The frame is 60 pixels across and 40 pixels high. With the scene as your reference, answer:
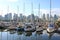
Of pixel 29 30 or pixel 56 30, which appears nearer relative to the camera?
pixel 56 30

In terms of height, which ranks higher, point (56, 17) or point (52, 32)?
point (56, 17)

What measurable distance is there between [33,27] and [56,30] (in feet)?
18.9

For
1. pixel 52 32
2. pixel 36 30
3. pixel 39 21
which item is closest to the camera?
pixel 52 32

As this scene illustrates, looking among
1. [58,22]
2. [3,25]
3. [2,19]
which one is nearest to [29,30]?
[58,22]

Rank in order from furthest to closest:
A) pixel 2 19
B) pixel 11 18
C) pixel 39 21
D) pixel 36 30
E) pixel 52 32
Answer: pixel 2 19 < pixel 11 18 < pixel 39 21 < pixel 36 30 < pixel 52 32

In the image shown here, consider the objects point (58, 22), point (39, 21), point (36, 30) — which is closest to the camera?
point (36, 30)

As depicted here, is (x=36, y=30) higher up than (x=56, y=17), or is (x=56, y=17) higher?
(x=56, y=17)

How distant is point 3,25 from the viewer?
46.2 metres

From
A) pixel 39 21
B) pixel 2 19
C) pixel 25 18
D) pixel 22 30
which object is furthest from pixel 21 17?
pixel 2 19

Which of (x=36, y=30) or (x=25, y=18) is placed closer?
(x=36, y=30)

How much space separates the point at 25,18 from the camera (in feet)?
148

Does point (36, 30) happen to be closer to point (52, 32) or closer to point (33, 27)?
point (33, 27)

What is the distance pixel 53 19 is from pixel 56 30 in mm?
7044

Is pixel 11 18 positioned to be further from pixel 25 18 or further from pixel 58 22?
pixel 58 22
